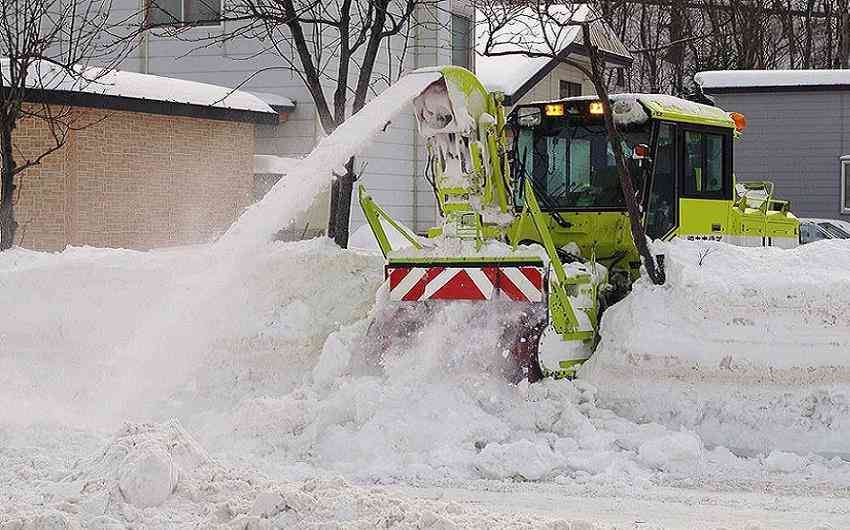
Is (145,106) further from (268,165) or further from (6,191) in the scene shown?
(6,191)

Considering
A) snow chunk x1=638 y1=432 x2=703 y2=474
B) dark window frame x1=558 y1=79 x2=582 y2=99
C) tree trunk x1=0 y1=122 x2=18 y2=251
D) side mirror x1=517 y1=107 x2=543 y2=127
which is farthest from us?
dark window frame x1=558 y1=79 x2=582 y2=99

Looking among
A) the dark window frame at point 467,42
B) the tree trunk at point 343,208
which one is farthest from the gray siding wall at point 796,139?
the tree trunk at point 343,208

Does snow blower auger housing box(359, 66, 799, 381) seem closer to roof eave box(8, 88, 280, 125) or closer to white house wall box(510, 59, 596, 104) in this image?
roof eave box(8, 88, 280, 125)

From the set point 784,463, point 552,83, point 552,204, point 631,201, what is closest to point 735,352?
point 784,463

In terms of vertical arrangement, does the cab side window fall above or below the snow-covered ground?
above

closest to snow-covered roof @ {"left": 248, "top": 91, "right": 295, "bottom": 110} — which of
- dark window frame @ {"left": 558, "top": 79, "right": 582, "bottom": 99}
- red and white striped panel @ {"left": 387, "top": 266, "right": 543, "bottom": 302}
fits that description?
dark window frame @ {"left": 558, "top": 79, "right": 582, "bottom": 99}

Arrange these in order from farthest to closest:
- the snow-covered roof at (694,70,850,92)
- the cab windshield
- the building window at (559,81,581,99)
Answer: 1. the building window at (559,81,581,99)
2. the snow-covered roof at (694,70,850,92)
3. the cab windshield

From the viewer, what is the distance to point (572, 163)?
11664 mm

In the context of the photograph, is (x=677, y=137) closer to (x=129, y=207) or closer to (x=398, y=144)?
(x=129, y=207)

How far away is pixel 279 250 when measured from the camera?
12.6 m

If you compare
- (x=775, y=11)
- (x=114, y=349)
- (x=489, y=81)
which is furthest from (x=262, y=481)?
(x=775, y=11)

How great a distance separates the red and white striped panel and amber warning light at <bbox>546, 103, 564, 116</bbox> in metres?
2.29

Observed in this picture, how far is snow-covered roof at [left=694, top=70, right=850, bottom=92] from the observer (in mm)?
28297

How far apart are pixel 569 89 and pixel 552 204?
67.0ft
